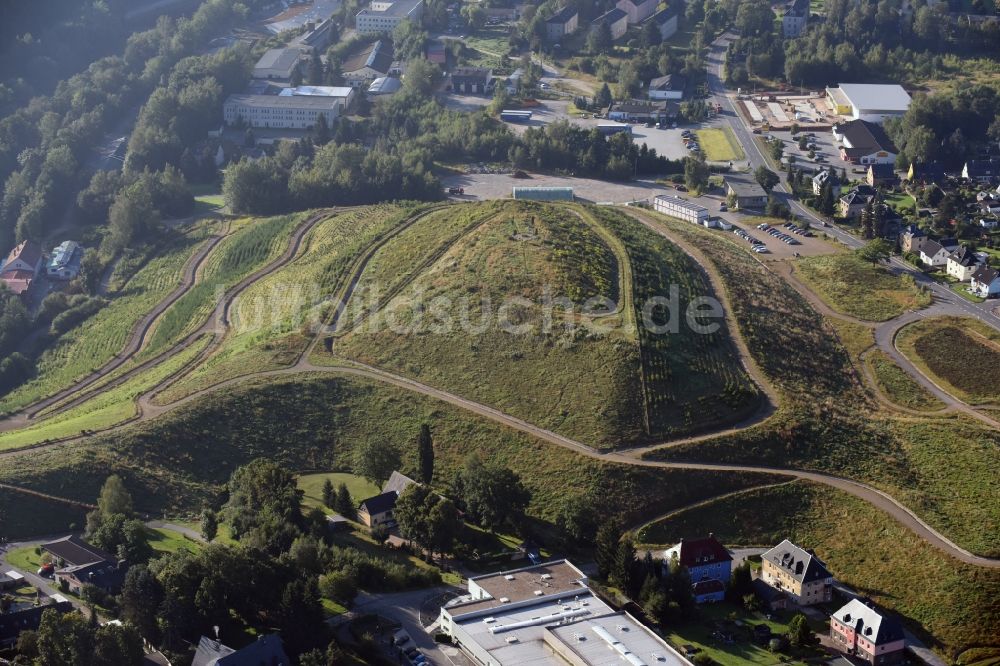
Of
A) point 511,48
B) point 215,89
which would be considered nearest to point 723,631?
point 215,89

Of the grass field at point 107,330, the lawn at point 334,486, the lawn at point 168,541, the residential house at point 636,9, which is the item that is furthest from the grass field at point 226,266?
the residential house at point 636,9

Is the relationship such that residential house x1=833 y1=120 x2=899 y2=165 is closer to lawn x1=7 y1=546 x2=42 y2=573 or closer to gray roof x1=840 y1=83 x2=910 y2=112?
gray roof x1=840 y1=83 x2=910 y2=112

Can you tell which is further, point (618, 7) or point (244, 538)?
point (618, 7)

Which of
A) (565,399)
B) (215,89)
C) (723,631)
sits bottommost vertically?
(723,631)

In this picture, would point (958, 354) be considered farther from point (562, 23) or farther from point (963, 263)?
point (562, 23)

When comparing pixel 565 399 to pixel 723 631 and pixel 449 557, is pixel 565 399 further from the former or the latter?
pixel 723 631

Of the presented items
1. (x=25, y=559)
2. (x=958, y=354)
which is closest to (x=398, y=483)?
(x=25, y=559)

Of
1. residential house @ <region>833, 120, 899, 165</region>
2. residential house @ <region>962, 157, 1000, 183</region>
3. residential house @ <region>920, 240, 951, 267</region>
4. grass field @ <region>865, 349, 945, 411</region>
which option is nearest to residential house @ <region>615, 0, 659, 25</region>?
residential house @ <region>833, 120, 899, 165</region>

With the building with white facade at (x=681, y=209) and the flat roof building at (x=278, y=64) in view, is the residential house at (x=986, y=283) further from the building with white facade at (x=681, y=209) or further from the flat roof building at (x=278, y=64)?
the flat roof building at (x=278, y=64)
